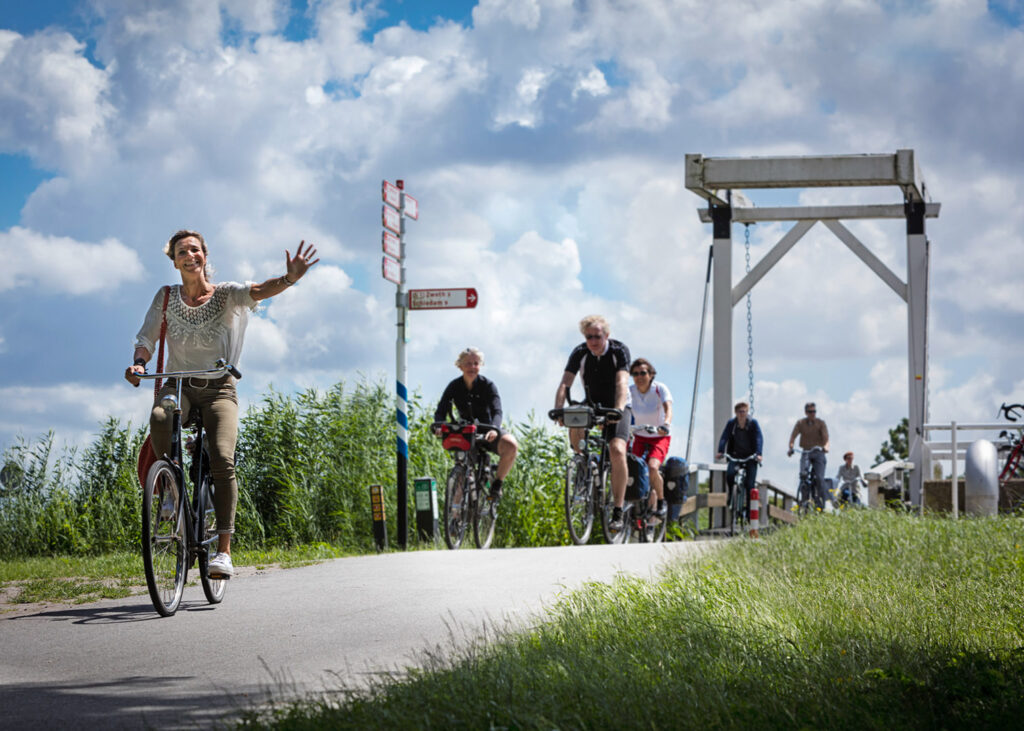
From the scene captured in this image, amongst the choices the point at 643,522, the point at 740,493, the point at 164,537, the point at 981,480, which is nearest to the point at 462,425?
the point at 643,522

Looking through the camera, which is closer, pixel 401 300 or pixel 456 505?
pixel 456 505

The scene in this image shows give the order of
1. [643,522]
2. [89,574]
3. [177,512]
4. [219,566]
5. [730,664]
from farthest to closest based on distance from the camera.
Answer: [643,522] < [89,574] < [219,566] < [177,512] < [730,664]

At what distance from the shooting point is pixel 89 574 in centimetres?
962

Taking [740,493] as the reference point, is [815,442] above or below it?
above

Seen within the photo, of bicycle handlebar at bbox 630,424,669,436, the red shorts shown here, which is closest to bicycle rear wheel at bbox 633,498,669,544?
the red shorts

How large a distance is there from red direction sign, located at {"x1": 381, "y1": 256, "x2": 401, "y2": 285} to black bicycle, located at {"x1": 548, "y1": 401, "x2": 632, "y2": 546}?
8.72ft

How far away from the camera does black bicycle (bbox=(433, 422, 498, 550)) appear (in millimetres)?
11867

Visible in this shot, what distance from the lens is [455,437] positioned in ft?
39.2

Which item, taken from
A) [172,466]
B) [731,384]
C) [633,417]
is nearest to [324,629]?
[172,466]

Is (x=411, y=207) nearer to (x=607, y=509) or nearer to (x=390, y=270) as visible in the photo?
(x=390, y=270)

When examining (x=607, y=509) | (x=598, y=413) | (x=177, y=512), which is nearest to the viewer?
(x=177, y=512)

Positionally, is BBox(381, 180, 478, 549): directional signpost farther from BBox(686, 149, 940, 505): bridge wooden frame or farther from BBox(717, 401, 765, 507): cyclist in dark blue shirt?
BBox(686, 149, 940, 505): bridge wooden frame

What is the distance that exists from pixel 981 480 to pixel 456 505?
24.0 ft

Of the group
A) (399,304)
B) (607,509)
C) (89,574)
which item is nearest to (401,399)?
(399,304)
